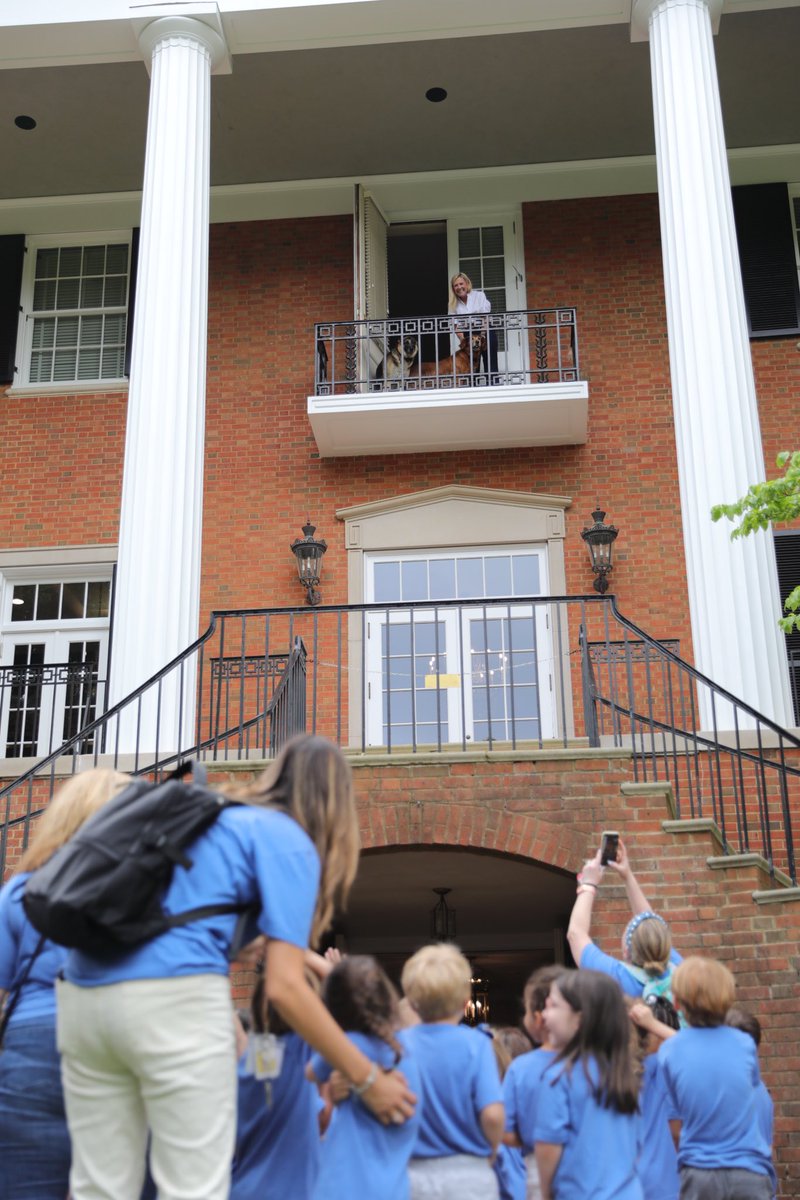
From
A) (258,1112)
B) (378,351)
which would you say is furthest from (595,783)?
(378,351)

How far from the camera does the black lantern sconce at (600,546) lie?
541 inches

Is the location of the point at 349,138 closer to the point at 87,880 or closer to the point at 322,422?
the point at 322,422

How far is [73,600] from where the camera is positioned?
48.7ft

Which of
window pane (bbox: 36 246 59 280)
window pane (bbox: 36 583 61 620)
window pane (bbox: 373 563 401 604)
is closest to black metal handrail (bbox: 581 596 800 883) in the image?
window pane (bbox: 373 563 401 604)

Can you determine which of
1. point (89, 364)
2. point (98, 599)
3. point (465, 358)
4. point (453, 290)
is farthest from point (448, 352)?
point (98, 599)

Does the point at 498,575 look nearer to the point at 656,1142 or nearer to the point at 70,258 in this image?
the point at 70,258

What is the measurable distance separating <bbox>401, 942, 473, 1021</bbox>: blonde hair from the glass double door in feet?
27.8

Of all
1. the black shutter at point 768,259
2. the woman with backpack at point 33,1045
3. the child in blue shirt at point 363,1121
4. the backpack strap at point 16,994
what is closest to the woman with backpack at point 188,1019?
the child in blue shirt at point 363,1121

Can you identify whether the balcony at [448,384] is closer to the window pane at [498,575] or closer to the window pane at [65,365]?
the window pane at [498,575]

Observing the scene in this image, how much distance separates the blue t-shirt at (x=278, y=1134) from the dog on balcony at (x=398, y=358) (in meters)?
11.5

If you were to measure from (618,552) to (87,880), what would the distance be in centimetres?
1151

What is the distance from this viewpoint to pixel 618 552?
13984mm

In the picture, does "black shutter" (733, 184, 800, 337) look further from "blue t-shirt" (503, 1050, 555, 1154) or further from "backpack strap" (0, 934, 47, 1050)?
"backpack strap" (0, 934, 47, 1050)

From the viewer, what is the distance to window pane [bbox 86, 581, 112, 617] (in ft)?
48.5
